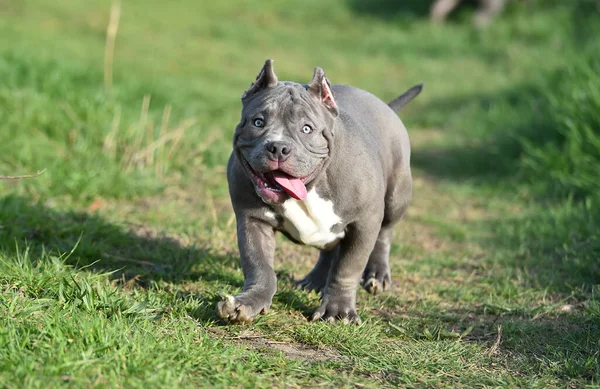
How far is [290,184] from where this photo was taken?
399cm

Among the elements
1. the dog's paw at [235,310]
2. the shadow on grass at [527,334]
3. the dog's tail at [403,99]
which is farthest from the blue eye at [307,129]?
the dog's tail at [403,99]

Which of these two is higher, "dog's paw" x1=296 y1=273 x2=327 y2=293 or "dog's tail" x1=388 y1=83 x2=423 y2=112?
"dog's tail" x1=388 y1=83 x2=423 y2=112

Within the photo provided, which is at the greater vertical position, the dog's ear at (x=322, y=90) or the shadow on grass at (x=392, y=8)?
the dog's ear at (x=322, y=90)

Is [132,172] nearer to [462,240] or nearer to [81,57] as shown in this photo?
[462,240]

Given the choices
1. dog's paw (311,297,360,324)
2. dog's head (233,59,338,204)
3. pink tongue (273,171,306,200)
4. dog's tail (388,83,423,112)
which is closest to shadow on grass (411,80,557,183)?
dog's tail (388,83,423,112)

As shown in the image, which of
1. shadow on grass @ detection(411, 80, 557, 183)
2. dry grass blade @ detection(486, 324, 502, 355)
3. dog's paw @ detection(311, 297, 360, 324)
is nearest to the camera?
dry grass blade @ detection(486, 324, 502, 355)

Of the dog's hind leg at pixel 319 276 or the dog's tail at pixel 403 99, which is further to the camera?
the dog's tail at pixel 403 99

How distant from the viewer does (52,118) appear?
24.8 ft

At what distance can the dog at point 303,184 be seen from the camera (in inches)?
156

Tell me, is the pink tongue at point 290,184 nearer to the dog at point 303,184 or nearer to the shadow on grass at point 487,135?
the dog at point 303,184

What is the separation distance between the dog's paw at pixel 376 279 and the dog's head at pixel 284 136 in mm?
1145

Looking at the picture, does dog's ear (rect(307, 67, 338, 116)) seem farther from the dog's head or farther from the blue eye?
the blue eye

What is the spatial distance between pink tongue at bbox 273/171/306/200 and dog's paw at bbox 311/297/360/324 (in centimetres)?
71

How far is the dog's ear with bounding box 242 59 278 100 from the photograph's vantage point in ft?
13.6
